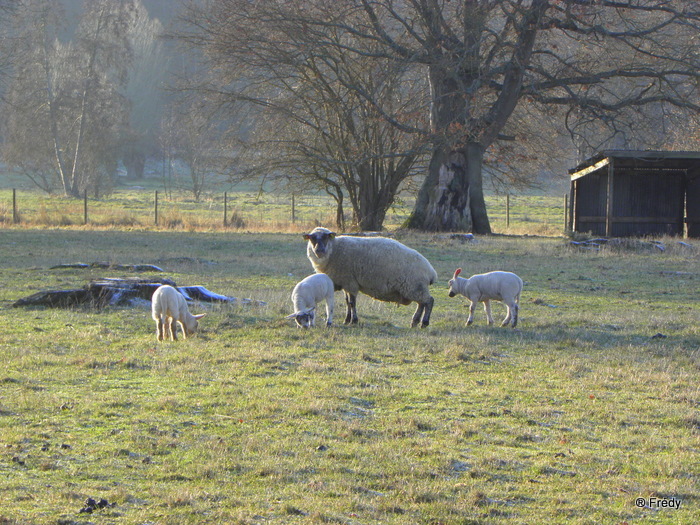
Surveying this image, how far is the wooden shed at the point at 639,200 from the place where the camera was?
1252 inches

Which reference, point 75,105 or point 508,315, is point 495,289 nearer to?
point 508,315

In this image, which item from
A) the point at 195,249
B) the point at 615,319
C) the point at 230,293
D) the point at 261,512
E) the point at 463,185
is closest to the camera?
the point at 261,512

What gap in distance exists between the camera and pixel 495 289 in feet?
39.2

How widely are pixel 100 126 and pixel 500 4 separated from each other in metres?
42.4

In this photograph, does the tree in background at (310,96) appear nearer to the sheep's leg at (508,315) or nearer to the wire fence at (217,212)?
the wire fence at (217,212)

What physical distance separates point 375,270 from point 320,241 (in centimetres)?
90

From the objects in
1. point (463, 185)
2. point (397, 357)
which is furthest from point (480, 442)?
point (463, 185)

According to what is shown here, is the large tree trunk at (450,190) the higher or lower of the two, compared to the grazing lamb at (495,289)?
higher

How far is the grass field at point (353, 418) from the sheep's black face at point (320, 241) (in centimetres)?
113

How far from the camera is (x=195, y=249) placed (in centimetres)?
2439

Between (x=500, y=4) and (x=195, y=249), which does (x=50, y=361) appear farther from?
(x=500, y=4)

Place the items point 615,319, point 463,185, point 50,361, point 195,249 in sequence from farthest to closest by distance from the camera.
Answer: point 463,185
point 195,249
point 615,319
point 50,361

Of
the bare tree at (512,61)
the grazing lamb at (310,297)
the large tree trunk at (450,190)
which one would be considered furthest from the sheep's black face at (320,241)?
the large tree trunk at (450,190)

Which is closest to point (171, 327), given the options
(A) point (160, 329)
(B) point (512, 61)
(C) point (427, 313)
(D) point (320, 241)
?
(A) point (160, 329)
